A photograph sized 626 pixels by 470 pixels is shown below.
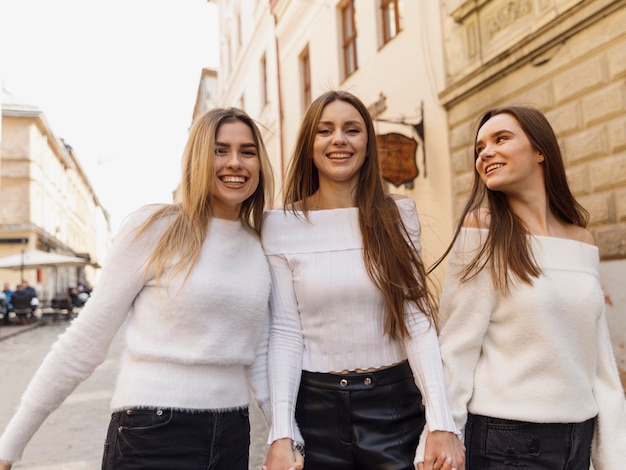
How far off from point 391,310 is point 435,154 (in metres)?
6.98

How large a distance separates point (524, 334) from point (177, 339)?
117 cm

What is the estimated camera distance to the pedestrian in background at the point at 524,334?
186cm

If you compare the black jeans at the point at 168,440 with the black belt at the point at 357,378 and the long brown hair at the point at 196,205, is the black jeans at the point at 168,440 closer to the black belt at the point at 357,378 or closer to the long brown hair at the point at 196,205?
the black belt at the point at 357,378

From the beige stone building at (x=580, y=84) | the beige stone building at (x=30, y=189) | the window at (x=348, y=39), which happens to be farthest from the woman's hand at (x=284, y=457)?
the beige stone building at (x=30, y=189)

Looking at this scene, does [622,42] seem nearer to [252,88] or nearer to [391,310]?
[391,310]

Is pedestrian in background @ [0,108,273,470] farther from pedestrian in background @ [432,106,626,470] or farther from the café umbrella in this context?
the café umbrella

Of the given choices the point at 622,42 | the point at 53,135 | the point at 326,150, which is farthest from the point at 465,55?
the point at 53,135

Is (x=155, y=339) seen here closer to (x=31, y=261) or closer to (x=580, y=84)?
(x=580, y=84)

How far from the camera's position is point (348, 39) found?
12305 millimetres

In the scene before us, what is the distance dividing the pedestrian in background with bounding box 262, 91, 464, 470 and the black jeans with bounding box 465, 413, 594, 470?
94mm

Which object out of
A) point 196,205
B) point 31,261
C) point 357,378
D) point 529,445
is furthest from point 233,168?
Result: point 31,261

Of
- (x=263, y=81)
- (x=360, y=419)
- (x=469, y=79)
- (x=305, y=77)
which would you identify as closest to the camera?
(x=360, y=419)

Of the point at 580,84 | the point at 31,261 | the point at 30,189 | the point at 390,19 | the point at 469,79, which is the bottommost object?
the point at 31,261

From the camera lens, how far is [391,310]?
2.10 m
